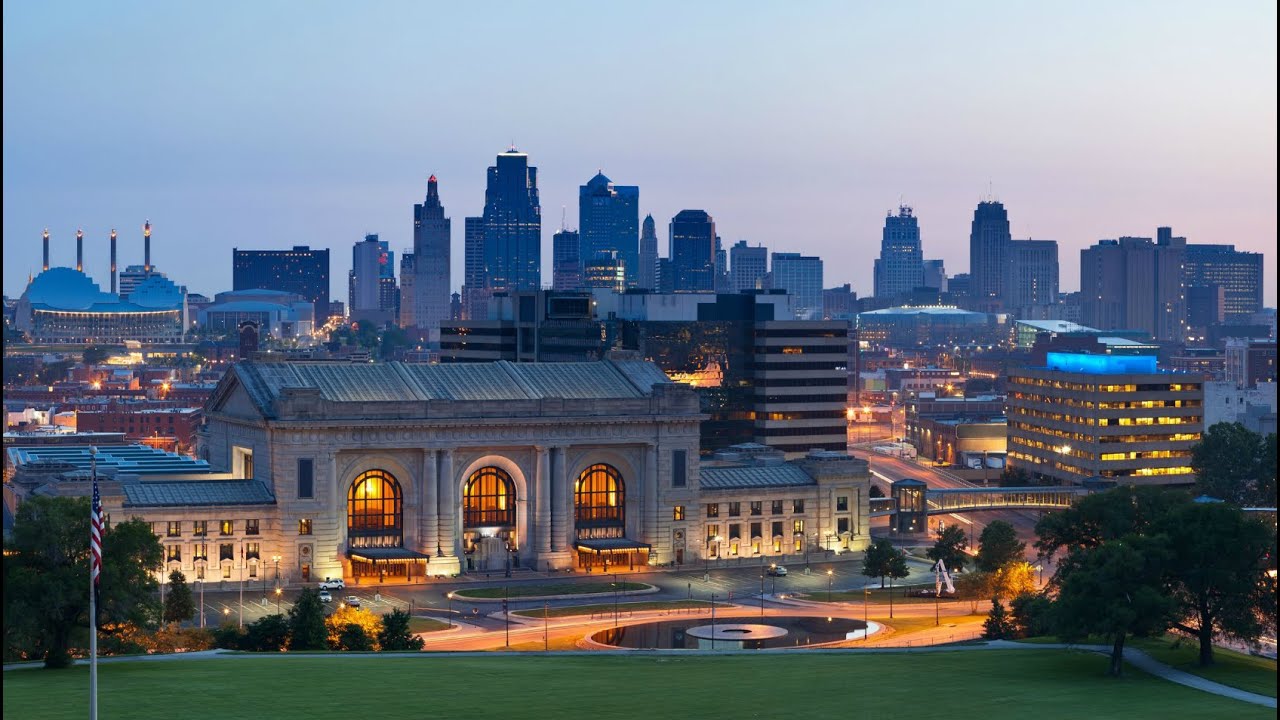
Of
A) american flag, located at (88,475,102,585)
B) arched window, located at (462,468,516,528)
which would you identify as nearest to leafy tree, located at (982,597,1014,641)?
arched window, located at (462,468,516,528)

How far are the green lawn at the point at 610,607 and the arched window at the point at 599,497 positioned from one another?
2400 cm

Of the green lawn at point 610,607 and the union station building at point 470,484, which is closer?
the green lawn at point 610,607

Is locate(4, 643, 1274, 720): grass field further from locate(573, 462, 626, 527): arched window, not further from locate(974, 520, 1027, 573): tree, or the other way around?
locate(573, 462, 626, 527): arched window

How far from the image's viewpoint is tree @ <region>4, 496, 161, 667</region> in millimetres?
103188

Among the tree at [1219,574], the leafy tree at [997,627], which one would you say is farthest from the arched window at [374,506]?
the tree at [1219,574]

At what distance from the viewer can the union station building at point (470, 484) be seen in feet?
558

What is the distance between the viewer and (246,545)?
16900 centimetres

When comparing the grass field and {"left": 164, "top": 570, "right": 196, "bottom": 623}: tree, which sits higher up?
{"left": 164, "top": 570, "right": 196, "bottom": 623}: tree

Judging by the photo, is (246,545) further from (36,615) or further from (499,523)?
(36,615)

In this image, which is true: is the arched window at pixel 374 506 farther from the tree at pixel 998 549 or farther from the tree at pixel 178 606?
the tree at pixel 998 549

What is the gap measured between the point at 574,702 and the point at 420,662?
58.7 ft

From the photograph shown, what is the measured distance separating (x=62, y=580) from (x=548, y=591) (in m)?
65.5

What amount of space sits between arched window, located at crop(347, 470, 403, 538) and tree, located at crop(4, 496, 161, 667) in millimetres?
64154

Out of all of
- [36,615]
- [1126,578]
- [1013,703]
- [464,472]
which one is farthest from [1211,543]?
[464,472]
